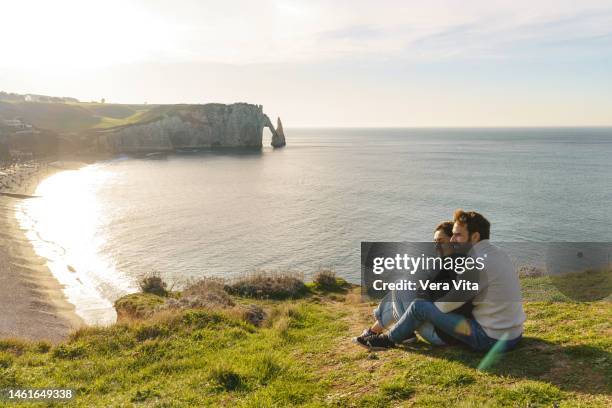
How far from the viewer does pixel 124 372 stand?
8.85 meters

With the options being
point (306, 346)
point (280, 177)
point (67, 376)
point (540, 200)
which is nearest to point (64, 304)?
point (67, 376)

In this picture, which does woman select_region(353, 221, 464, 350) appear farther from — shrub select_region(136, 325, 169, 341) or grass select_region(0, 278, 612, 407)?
shrub select_region(136, 325, 169, 341)

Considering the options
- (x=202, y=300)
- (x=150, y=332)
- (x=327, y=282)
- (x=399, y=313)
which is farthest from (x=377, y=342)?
(x=327, y=282)

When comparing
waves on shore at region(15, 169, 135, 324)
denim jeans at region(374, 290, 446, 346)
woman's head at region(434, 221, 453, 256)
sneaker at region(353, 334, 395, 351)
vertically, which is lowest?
waves on shore at region(15, 169, 135, 324)

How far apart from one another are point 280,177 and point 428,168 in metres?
35.9

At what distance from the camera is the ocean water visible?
33.0 m

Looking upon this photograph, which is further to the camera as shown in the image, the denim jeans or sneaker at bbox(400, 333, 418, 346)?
sneaker at bbox(400, 333, 418, 346)

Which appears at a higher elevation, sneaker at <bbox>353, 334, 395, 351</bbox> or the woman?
the woman

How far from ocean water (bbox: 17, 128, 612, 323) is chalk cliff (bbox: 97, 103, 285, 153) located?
142ft

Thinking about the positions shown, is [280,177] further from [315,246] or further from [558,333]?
[558,333]

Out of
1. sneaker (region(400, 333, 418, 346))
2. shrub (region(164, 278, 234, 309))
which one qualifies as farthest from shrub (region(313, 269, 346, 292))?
sneaker (region(400, 333, 418, 346))

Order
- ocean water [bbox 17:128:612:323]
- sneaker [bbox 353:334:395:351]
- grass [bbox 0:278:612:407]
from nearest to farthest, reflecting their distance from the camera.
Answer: grass [bbox 0:278:612:407] → sneaker [bbox 353:334:395:351] → ocean water [bbox 17:128:612:323]

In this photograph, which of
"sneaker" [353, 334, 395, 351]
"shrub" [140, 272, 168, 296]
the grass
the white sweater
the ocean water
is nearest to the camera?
the grass

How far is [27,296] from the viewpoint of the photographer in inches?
981
